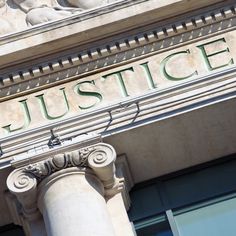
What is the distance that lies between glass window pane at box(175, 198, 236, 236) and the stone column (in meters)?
1.03

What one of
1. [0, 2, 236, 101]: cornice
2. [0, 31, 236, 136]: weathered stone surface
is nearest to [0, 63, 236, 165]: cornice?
[0, 31, 236, 136]: weathered stone surface

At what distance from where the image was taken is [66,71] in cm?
1522

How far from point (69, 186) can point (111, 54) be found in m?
2.24

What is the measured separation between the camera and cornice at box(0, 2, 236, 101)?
15172 millimetres

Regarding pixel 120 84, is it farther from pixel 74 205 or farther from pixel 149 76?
pixel 74 205

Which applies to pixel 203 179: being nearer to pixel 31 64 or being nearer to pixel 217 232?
pixel 217 232

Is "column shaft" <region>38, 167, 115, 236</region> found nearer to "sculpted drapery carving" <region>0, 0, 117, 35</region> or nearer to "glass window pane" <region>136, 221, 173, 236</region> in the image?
"glass window pane" <region>136, 221, 173, 236</region>

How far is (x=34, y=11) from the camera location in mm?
15797

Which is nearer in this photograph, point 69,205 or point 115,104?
point 69,205

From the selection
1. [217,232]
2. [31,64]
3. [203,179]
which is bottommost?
[217,232]

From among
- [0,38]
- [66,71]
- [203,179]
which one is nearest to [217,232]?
[203,179]


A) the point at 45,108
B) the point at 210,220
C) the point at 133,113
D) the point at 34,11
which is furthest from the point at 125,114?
the point at 34,11

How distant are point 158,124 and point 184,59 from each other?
44.2 inches

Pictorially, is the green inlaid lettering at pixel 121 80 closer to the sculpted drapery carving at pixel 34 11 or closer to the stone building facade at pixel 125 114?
the stone building facade at pixel 125 114
